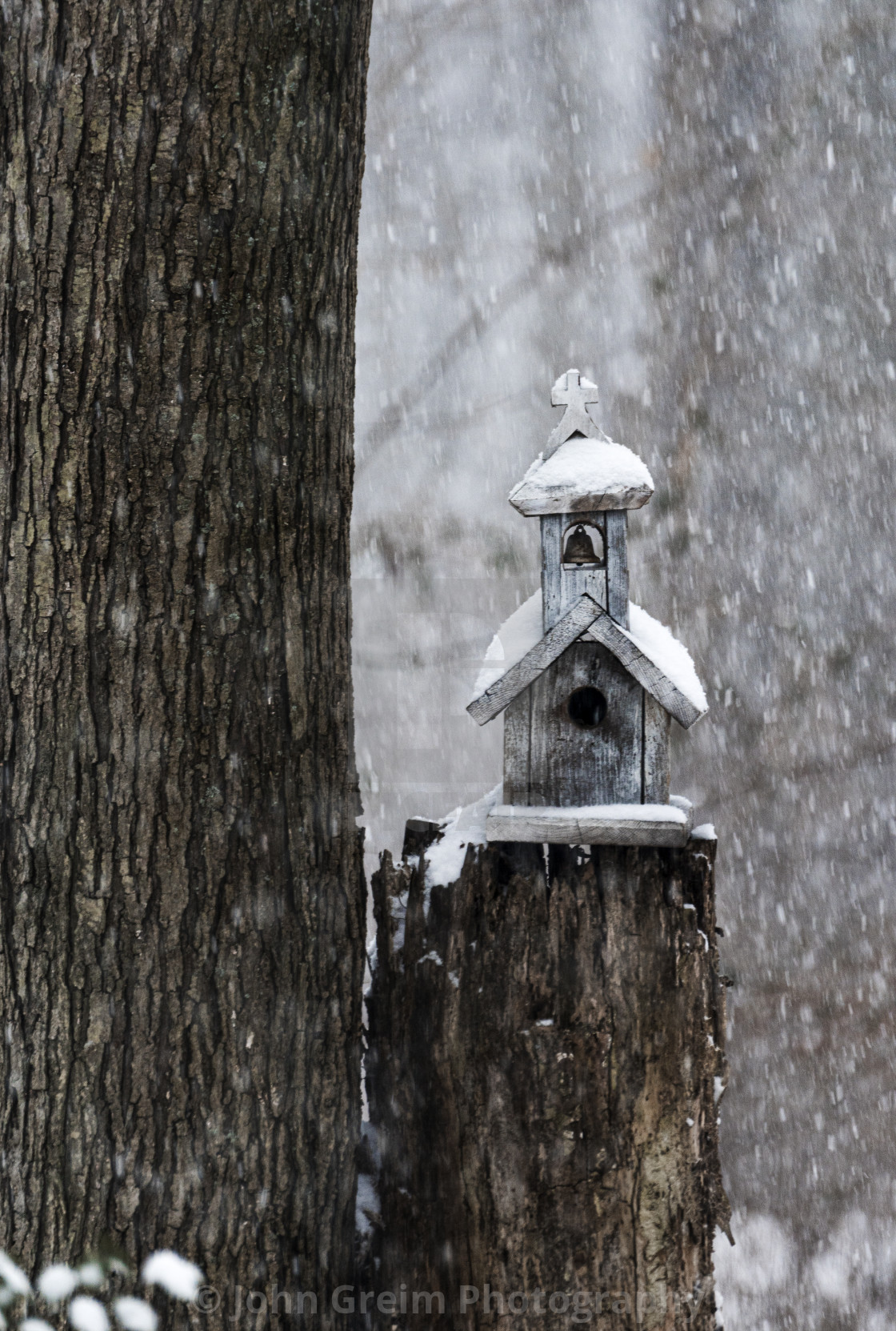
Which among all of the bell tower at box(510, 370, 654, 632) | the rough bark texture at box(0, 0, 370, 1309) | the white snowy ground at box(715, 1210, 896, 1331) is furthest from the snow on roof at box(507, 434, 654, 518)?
the white snowy ground at box(715, 1210, 896, 1331)

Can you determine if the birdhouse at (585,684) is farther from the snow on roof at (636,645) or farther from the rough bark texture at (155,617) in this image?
the rough bark texture at (155,617)

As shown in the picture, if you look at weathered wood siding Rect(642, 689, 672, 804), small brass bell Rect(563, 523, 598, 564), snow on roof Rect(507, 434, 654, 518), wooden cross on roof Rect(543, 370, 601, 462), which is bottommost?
weathered wood siding Rect(642, 689, 672, 804)

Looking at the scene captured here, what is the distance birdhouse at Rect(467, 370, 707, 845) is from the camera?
5.91ft

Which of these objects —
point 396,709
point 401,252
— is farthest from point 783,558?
point 401,252

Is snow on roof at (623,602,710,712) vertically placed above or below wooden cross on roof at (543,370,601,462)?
below

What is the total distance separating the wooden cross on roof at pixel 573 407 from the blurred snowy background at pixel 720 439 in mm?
4503

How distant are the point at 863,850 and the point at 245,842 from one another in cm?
568

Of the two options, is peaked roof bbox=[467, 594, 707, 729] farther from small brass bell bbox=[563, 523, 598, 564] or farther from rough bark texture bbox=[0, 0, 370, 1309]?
rough bark texture bbox=[0, 0, 370, 1309]

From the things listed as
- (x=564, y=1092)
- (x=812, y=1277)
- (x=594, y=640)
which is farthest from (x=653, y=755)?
(x=812, y=1277)

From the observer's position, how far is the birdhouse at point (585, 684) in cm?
180

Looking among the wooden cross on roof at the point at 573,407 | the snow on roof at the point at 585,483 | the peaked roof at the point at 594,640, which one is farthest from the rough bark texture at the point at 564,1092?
the wooden cross on roof at the point at 573,407

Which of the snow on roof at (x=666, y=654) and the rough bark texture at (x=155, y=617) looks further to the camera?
the snow on roof at (x=666, y=654)

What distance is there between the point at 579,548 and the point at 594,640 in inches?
10.1

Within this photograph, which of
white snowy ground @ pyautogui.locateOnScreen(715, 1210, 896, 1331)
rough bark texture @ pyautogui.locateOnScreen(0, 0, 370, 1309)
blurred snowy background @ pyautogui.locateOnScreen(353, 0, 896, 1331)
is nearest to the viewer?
rough bark texture @ pyautogui.locateOnScreen(0, 0, 370, 1309)
